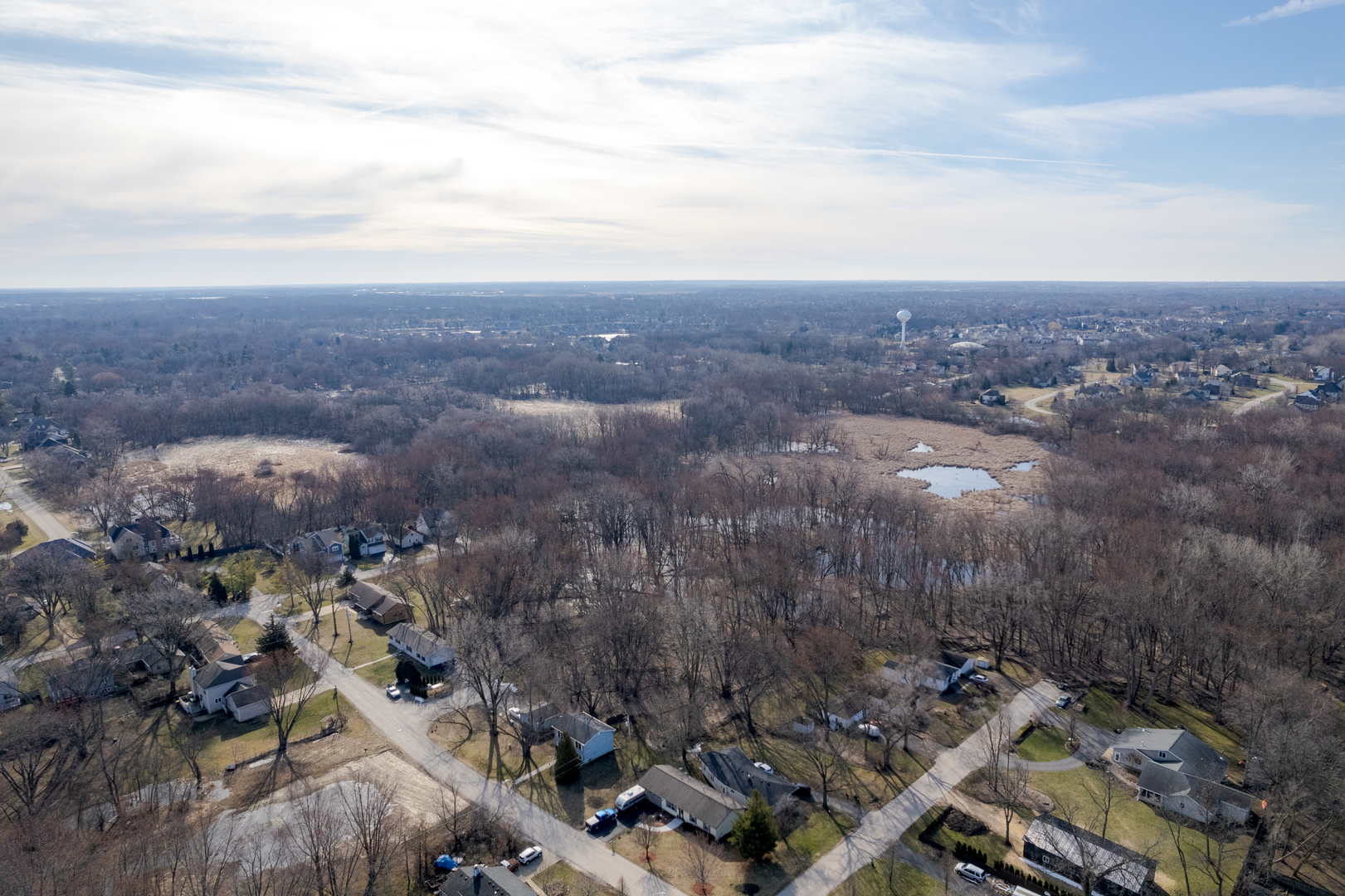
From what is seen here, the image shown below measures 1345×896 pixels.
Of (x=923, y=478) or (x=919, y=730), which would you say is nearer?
(x=919, y=730)

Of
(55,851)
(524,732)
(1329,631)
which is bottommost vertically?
(524,732)

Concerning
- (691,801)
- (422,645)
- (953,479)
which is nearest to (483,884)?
(691,801)

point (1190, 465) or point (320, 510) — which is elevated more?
point (1190, 465)

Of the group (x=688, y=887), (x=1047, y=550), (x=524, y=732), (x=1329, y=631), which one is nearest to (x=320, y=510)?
(x=524, y=732)

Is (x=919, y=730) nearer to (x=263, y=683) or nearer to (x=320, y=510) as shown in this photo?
(x=263, y=683)

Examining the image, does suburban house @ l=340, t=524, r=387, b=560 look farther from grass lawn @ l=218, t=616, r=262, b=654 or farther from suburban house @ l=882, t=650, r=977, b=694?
suburban house @ l=882, t=650, r=977, b=694

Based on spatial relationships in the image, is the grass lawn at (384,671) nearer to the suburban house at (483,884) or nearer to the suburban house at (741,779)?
the suburban house at (483,884)

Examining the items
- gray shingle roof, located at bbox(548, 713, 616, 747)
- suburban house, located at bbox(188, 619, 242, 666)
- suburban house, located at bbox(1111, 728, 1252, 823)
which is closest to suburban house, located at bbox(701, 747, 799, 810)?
gray shingle roof, located at bbox(548, 713, 616, 747)
